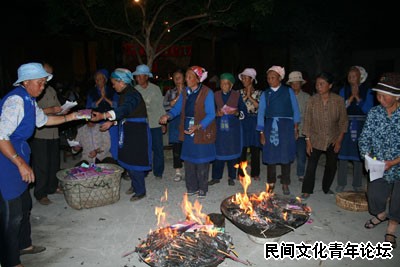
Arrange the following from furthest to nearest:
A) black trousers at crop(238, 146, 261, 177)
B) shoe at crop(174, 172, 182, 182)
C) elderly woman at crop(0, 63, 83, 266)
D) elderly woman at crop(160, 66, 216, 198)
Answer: shoe at crop(174, 172, 182, 182), black trousers at crop(238, 146, 261, 177), elderly woman at crop(160, 66, 216, 198), elderly woman at crop(0, 63, 83, 266)


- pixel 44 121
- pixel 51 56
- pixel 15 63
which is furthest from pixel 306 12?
pixel 44 121

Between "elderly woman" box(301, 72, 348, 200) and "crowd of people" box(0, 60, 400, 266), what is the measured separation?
0.06ft

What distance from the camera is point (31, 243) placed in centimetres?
420

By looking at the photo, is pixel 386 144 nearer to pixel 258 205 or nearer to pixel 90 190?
pixel 258 205

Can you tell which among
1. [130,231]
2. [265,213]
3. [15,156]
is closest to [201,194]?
[130,231]

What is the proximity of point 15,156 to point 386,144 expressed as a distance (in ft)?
14.6

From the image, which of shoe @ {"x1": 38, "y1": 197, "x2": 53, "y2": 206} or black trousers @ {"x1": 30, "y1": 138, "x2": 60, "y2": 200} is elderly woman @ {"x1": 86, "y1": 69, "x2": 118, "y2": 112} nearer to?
black trousers @ {"x1": 30, "y1": 138, "x2": 60, "y2": 200}

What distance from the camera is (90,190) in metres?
5.35

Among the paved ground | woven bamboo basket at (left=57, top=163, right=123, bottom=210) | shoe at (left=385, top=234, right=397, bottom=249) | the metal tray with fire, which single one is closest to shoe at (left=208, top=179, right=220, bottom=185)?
the paved ground

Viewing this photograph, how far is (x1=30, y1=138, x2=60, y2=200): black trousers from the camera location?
543 centimetres

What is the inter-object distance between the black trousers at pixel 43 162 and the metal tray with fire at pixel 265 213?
322cm

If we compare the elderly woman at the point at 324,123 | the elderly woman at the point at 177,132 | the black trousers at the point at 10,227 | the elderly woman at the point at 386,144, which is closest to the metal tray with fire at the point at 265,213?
the elderly woman at the point at 386,144

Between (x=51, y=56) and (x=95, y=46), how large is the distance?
2.83m

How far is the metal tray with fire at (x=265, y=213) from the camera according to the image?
154 inches
